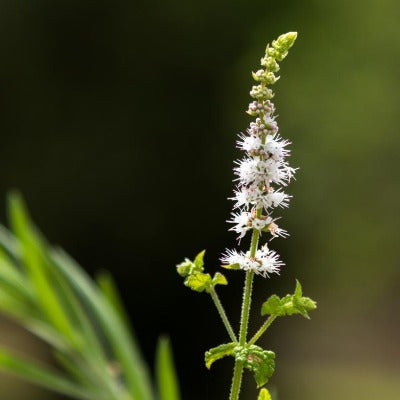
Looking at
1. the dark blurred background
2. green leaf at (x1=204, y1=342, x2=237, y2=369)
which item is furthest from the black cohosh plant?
the dark blurred background

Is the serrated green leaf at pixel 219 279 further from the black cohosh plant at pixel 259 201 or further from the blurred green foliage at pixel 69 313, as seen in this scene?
the blurred green foliage at pixel 69 313

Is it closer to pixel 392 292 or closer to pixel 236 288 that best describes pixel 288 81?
pixel 236 288

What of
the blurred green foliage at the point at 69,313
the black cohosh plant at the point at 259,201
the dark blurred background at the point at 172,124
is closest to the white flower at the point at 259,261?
the black cohosh plant at the point at 259,201

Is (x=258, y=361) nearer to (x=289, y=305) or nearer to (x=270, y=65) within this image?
(x=289, y=305)

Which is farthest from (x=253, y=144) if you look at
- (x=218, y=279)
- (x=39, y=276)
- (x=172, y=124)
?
(x=172, y=124)

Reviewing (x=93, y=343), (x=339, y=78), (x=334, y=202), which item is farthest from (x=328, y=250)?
(x=93, y=343)

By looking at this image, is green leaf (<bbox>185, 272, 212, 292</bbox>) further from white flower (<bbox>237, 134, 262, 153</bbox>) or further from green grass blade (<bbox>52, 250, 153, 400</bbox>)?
green grass blade (<bbox>52, 250, 153, 400</bbox>)
